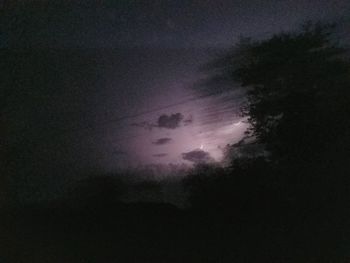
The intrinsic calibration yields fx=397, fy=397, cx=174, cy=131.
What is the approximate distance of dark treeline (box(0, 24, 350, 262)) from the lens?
7.89 ft

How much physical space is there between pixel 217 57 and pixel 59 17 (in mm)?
938

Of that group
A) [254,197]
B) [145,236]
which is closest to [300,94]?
[254,197]

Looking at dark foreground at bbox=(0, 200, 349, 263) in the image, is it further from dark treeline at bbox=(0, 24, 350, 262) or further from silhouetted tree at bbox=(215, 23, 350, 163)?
silhouetted tree at bbox=(215, 23, 350, 163)

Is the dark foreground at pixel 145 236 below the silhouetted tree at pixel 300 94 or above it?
below

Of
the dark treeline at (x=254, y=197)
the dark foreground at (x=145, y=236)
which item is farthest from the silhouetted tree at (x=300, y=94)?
the dark foreground at (x=145, y=236)

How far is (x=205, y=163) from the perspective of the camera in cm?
242

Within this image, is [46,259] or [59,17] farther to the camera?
[46,259]

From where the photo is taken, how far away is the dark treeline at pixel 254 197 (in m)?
2.40

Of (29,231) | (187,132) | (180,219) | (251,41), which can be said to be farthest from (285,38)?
(29,231)

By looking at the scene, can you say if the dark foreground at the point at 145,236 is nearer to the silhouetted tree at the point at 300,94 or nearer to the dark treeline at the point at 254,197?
the dark treeline at the point at 254,197

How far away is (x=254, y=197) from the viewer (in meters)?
2.49

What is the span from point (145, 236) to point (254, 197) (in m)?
0.72

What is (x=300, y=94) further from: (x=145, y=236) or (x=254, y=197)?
(x=145, y=236)

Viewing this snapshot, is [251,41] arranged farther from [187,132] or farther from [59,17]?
[59,17]
